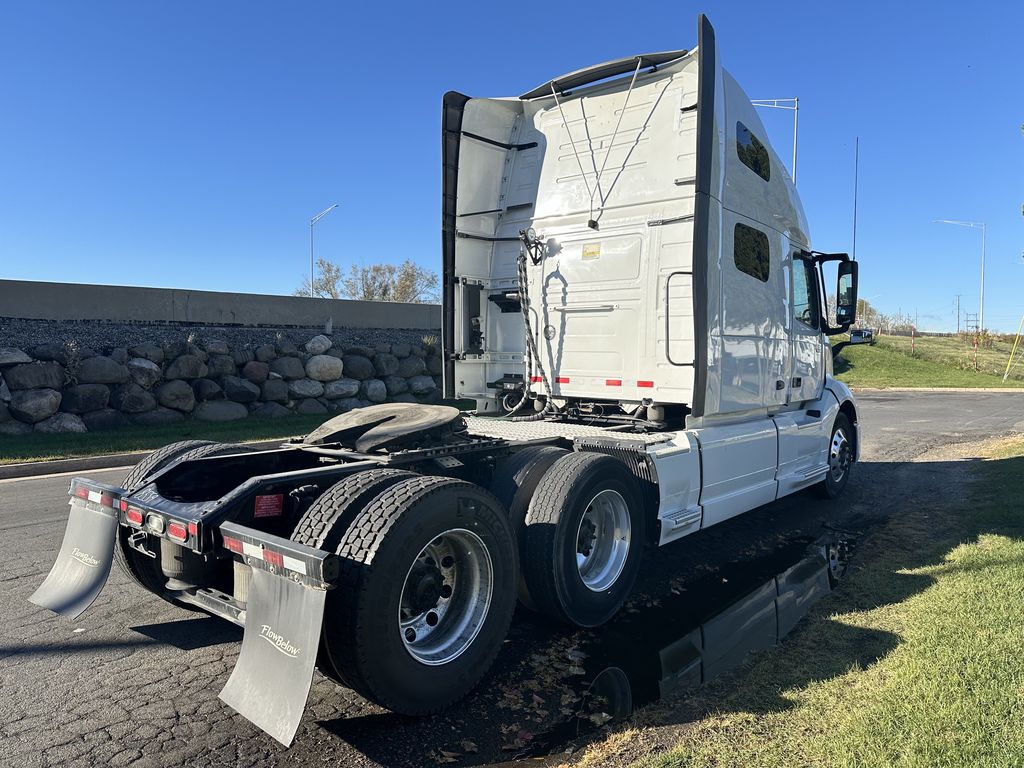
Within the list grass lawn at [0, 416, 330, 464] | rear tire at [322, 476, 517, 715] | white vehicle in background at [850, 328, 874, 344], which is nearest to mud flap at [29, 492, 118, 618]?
rear tire at [322, 476, 517, 715]

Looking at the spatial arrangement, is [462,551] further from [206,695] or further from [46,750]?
[46,750]

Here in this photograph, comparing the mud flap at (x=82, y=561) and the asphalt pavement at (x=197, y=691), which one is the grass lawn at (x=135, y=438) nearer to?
the asphalt pavement at (x=197, y=691)

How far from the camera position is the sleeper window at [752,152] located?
239 inches

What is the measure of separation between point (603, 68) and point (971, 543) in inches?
204

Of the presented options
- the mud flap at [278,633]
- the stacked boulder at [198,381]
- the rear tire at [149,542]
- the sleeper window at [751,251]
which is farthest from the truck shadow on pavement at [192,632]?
the stacked boulder at [198,381]

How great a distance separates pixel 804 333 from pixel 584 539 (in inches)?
166

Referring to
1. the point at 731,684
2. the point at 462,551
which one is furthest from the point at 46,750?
the point at 731,684

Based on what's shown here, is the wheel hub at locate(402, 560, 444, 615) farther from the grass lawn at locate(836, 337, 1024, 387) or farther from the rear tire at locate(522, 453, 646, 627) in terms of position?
the grass lawn at locate(836, 337, 1024, 387)

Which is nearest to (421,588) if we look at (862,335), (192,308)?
(862,335)

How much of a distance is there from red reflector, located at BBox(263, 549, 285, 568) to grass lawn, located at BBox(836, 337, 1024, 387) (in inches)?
1067

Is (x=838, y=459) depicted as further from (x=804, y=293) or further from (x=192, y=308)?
(x=192, y=308)

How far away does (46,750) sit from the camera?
3061 mm

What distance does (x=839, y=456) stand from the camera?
27.8 feet

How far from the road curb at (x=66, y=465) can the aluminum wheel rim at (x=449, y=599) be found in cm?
645
